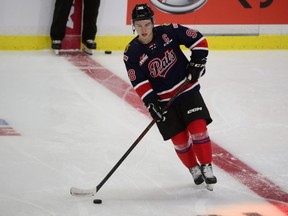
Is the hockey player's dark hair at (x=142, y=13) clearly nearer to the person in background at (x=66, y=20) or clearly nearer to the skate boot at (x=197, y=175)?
the skate boot at (x=197, y=175)

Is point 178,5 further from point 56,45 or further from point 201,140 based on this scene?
point 201,140

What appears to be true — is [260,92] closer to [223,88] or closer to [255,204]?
[223,88]

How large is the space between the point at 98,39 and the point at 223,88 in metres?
1.68

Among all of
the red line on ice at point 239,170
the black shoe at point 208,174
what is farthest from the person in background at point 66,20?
the black shoe at point 208,174

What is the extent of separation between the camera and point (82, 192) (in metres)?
3.23

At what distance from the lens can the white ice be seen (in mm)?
3201

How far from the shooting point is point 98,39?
666 centimetres

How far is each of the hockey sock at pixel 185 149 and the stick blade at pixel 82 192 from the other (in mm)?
470

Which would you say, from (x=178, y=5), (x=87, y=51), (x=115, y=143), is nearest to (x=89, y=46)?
(x=87, y=51)

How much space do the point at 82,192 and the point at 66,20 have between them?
3355 millimetres

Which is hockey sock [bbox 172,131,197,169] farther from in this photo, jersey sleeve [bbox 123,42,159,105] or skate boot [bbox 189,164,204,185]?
jersey sleeve [bbox 123,42,159,105]

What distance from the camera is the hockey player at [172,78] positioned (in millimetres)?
3305

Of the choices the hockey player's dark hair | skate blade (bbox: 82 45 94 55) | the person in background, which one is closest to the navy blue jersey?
the hockey player's dark hair

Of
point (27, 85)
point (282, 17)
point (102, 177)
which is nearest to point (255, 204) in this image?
point (102, 177)
